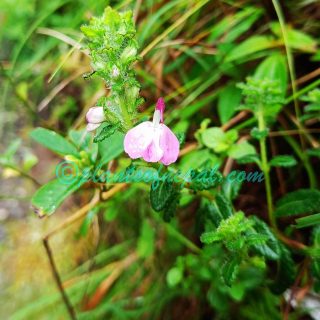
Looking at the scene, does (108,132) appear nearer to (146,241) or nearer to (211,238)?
(211,238)

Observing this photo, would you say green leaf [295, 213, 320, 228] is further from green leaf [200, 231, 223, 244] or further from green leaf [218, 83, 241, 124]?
green leaf [218, 83, 241, 124]

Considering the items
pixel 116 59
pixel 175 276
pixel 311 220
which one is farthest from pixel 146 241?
pixel 116 59

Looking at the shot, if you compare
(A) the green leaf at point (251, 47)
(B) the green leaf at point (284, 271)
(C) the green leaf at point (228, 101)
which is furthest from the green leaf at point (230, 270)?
(A) the green leaf at point (251, 47)

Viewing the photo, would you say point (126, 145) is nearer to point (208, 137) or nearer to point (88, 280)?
point (208, 137)

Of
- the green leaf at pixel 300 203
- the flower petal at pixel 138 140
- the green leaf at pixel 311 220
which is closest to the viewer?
the flower petal at pixel 138 140

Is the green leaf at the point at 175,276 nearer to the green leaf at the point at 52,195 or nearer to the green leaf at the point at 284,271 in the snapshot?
the green leaf at the point at 284,271

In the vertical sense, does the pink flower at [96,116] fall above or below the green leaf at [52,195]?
above

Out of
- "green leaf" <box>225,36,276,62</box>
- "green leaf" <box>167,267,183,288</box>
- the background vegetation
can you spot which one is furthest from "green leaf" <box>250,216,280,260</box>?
"green leaf" <box>225,36,276,62</box>
